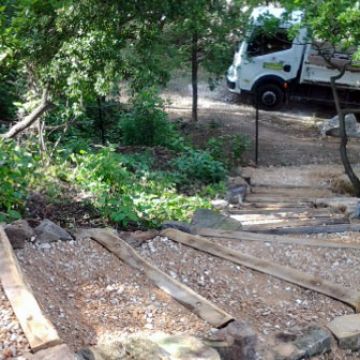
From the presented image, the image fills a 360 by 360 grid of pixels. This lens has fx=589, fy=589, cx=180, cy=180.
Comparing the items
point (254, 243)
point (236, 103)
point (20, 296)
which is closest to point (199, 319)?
point (20, 296)

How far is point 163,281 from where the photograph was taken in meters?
3.85

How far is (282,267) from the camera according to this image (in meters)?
4.37

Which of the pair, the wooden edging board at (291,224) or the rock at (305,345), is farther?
the wooden edging board at (291,224)

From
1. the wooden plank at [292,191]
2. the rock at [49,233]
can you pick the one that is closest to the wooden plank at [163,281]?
the rock at [49,233]

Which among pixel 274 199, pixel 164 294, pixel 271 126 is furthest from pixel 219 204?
pixel 271 126

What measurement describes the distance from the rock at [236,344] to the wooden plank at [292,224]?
2.68 meters

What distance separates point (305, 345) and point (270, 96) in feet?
46.0

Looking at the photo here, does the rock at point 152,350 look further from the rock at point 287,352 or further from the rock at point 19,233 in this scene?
the rock at point 19,233

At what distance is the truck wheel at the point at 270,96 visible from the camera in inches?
656

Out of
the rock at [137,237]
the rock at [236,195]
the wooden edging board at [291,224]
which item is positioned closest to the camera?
the rock at [137,237]

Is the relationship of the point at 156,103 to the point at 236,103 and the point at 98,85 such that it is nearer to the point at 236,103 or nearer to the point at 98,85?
the point at 98,85

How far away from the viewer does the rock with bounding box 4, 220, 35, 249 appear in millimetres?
4188

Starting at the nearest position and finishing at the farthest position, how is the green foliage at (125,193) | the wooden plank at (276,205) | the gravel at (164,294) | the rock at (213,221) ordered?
the gravel at (164,294) → the rock at (213,221) → the green foliage at (125,193) → the wooden plank at (276,205)

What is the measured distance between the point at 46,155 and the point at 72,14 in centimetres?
181
